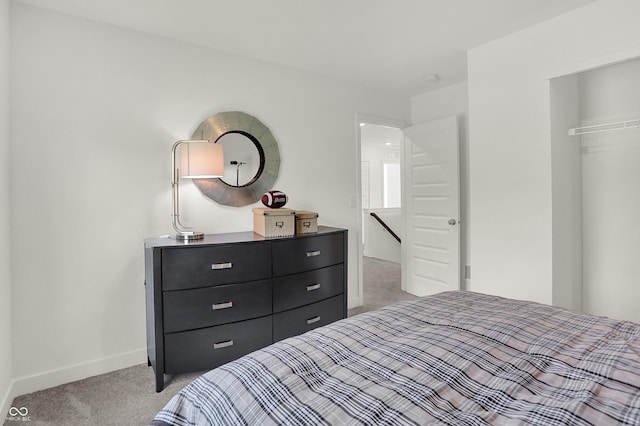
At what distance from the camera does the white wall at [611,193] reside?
2.56 metres

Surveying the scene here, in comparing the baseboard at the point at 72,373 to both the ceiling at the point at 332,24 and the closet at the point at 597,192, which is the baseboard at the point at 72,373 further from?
the closet at the point at 597,192

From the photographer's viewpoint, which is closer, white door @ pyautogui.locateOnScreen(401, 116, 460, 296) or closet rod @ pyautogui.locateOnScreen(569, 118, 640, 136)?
closet rod @ pyautogui.locateOnScreen(569, 118, 640, 136)

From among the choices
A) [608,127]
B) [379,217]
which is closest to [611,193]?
[608,127]

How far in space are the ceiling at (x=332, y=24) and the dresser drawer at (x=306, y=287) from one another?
1.80 m

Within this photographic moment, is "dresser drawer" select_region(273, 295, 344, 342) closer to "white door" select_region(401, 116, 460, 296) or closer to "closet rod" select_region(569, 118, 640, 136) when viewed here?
"white door" select_region(401, 116, 460, 296)

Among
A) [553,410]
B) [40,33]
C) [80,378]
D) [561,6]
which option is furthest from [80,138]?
[561,6]

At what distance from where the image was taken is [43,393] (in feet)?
7.22

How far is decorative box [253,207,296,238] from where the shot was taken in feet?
8.41

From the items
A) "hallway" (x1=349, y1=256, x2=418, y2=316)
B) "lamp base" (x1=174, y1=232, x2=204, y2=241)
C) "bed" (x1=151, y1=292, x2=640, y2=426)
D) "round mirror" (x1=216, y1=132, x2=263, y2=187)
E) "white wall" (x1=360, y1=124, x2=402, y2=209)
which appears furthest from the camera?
"white wall" (x1=360, y1=124, x2=402, y2=209)

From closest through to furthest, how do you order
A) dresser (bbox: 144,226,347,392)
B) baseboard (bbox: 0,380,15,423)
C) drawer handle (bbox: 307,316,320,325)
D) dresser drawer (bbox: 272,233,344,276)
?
baseboard (bbox: 0,380,15,423), dresser (bbox: 144,226,347,392), dresser drawer (bbox: 272,233,344,276), drawer handle (bbox: 307,316,320,325)

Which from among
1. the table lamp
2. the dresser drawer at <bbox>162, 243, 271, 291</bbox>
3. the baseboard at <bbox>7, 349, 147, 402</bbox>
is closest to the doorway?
the dresser drawer at <bbox>162, 243, 271, 291</bbox>

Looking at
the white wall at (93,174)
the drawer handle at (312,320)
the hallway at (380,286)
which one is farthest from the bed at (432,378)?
the hallway at (380,286)

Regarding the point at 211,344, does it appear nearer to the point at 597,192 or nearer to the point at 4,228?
the point at 4,228

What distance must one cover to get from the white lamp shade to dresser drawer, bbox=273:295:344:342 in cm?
112
